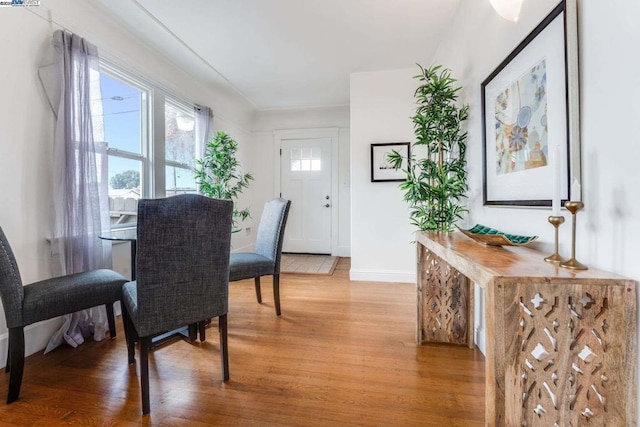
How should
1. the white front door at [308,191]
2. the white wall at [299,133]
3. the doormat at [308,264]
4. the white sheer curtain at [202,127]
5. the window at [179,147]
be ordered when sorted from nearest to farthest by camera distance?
the window at [179,147] → the white sheer curtain at [202,127] → the doormat at [308,264] → the white wall at [299,133] → the white front door at [308,191]

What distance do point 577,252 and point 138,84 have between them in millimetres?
3474

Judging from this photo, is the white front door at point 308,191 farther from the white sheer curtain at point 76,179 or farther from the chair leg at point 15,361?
the chair leg at point 15,361

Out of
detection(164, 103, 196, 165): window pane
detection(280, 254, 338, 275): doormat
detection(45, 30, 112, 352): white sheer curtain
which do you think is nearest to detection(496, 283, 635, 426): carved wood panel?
detection(45, 30, 112, 352): white sheer curtain

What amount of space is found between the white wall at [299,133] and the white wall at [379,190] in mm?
1474

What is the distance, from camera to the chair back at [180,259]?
127 cm

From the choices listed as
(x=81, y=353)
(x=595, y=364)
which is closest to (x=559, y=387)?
(x=595, y=364)

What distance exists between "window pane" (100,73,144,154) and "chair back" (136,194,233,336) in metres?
1.70

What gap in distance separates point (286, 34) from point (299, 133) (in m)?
2.40

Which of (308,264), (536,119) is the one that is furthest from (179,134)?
(536,119)

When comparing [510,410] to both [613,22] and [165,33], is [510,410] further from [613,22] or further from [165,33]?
[165,33]

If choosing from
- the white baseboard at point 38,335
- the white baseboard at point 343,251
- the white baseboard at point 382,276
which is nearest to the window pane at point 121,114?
the white baseboard at point 38,335

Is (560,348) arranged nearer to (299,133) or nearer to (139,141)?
(139,141)

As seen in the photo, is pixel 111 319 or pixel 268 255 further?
pixel 268 255

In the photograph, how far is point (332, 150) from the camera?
4.87 meters
